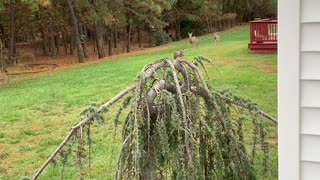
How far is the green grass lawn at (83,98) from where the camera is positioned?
8.29 ft

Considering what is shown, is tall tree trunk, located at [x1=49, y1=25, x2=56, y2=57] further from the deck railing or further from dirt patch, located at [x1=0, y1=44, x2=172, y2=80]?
the deck railing

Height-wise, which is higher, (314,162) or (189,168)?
(314,162)

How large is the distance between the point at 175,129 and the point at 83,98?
290 centimetres

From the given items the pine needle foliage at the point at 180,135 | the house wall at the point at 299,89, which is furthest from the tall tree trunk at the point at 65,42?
the house wall at the point at 299,89

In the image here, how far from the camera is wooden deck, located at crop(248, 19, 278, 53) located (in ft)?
15.7

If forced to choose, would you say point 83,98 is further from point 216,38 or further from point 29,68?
point 29,68

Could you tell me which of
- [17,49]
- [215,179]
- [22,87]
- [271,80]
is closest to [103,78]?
[22,87]

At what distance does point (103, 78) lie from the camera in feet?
15.4

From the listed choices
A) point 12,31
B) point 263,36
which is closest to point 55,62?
point 12,31

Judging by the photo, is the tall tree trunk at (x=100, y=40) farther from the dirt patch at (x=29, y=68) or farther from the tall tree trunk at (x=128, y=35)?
the dirt patch at (x=29, y=68)

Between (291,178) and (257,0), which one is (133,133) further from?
(257,0)

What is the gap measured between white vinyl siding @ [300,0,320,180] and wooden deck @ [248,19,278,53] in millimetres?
4134

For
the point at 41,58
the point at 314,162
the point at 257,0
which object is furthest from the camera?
the point at 41,58

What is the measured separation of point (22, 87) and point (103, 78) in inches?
32.9
